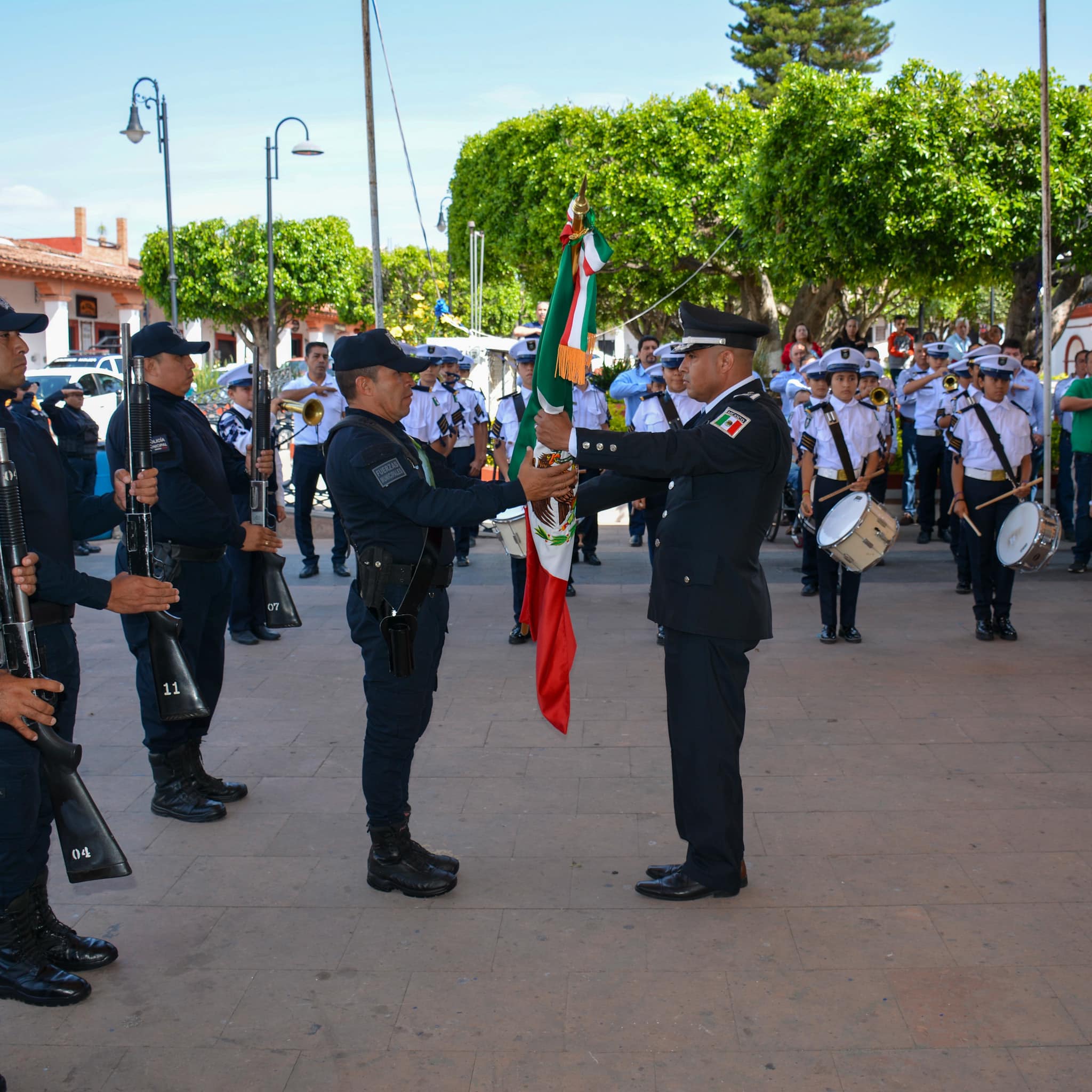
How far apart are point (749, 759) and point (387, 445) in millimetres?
2641

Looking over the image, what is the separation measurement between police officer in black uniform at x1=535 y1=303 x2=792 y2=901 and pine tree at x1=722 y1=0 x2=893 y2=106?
44.7m

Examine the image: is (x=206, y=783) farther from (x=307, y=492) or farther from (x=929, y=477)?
(x=929, y=477)

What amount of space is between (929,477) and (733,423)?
890 centimetres

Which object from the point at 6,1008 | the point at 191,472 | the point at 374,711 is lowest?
the point at 6,1008

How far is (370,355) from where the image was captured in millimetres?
4219

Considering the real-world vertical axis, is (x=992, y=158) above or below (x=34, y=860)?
above

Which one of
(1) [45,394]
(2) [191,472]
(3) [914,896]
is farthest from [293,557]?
(1) [45,394]

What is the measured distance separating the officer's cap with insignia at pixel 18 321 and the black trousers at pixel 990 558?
6.47 metres

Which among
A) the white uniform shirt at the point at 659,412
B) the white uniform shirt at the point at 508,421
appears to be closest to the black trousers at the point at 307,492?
the white uniform shirt at the point at 508,421

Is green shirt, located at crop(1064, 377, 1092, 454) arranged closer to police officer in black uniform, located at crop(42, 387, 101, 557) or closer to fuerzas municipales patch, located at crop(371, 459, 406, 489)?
fuerzas municipales patch, located at crop(371, 459, 406, 489)

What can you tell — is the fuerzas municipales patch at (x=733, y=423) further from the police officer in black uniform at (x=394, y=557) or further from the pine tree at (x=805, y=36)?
the pine tree at (x=805, y=36)

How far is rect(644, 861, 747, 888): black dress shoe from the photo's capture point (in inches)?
169

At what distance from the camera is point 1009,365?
8.30 meters

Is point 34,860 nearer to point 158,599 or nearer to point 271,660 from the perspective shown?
point 158,599
